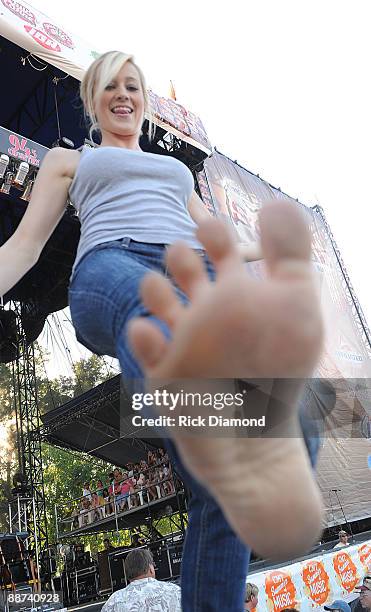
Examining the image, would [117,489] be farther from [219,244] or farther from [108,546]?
[219,244]

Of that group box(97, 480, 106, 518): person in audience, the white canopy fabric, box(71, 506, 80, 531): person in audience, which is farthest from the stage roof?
the white canopy fabric

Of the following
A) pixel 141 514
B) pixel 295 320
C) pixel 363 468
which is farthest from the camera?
pixel 141 514

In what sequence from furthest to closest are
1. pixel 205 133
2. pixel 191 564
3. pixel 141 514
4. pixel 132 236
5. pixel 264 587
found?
1. pixel 141 514
2. pixel 205 133
3. pixel 264 587
4. pixel 132 236
5. pixel 191 564

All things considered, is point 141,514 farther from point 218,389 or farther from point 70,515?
point 218,389

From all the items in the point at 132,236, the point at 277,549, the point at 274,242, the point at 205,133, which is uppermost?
the point at 205,133

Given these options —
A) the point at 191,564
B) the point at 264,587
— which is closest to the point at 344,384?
the point at 264,587

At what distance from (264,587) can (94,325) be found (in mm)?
4365

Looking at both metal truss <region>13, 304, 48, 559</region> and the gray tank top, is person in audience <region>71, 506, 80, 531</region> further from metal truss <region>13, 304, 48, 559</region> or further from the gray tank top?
the gray tank top

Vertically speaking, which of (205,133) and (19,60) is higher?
(19,60)

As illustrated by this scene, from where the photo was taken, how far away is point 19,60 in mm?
7234

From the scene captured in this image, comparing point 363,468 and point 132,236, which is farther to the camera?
point 363,468

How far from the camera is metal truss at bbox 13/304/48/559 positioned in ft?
30.5

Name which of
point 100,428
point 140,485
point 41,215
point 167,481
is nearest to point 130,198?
point 41,215

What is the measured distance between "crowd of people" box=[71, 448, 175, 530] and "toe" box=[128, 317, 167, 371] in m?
9.37
